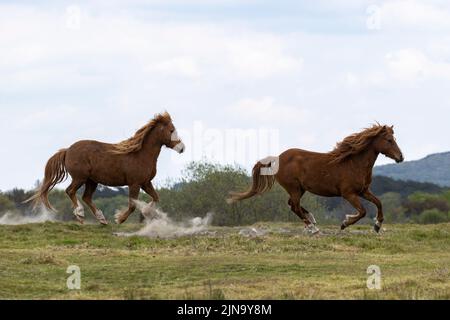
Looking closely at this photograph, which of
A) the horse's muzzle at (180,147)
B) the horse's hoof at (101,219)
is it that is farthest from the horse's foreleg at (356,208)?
the horse's hoof at (101,219)

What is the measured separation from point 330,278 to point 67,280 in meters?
3.90

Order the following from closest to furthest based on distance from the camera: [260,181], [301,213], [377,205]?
[377,205] < [301,213] < [260,181]

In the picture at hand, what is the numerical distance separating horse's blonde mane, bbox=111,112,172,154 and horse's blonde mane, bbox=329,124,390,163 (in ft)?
12.8

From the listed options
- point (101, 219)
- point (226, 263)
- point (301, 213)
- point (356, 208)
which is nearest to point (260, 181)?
point (301, 213)

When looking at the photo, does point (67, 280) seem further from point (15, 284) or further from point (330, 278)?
point (330, 278)

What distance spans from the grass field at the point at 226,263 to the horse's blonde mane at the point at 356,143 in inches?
66.7

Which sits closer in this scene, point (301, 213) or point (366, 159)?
point (366, 159)

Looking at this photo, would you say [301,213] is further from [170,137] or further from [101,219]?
[101,219]

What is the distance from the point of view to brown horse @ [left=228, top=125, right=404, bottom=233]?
2323 centimetres

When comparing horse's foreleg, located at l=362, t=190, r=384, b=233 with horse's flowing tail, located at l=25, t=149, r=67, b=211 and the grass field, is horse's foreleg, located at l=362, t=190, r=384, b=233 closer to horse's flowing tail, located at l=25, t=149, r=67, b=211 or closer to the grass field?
the grass field

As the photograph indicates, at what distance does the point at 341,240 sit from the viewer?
848 inches

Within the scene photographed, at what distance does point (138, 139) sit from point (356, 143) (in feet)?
16.0

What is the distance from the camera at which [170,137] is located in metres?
24.2
